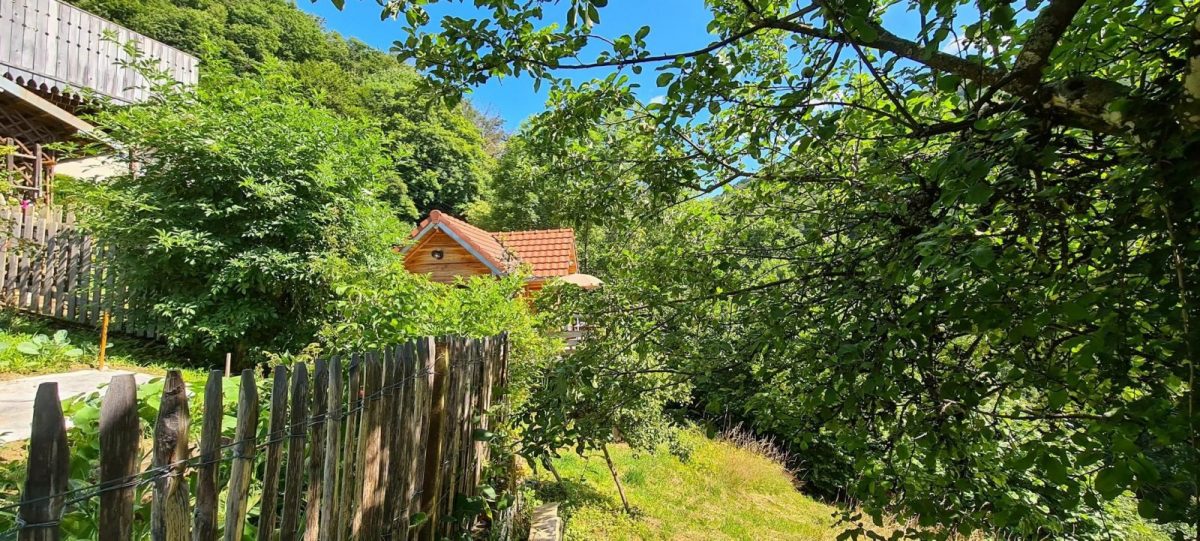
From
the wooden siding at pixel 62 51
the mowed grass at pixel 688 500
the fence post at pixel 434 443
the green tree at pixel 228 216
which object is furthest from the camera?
the wooden siding at pixel 62 51

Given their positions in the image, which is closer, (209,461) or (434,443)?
(209,461)

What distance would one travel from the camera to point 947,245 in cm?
126

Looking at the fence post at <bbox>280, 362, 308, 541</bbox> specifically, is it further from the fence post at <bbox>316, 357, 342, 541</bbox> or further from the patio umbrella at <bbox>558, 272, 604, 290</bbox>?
Answer: the patio umbrella at <bbox>558, 272, 604, 290</bbox>

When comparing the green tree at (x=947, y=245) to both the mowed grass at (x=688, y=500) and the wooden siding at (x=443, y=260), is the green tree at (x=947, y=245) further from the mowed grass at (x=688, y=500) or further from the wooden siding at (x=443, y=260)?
the wooden siding at (x=443, y=260)

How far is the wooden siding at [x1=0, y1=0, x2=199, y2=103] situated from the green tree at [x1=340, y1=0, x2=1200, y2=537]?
438 inches

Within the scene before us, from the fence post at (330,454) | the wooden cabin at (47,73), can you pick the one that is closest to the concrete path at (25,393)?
the fence post at (330,454)

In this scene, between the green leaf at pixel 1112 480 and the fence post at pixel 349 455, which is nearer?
the green leaf at pixel 1112 480

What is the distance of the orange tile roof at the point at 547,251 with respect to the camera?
42.4 feet

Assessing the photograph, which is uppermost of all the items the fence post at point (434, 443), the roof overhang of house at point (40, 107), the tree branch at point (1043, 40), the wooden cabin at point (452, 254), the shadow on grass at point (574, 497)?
the roof overhang of house at point (40, 107)

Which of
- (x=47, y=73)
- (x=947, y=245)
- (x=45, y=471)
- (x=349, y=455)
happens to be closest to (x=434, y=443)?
(x=349, y=455)

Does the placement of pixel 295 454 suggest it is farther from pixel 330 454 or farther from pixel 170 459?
pixel 170 459

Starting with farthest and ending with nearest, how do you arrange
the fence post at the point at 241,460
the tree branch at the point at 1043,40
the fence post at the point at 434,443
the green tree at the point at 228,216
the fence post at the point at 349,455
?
1. the green tree at the point at 228,216
2. the fence post at the point at 434,443
3. the fence post at the point at 349,455
4. the tree branch at the point at 1043,40
5. the fence post at the point at 241,460

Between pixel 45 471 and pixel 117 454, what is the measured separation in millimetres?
113

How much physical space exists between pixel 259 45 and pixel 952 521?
39015mm
